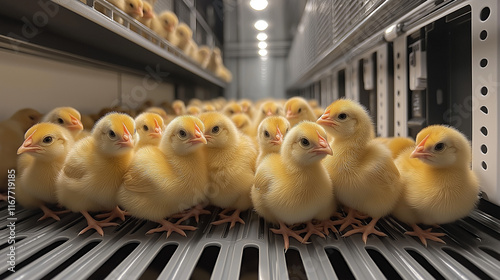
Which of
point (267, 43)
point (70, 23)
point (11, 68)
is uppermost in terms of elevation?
point (267, 43)

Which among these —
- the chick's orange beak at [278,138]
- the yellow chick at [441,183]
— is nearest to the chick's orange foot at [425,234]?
the yellow chick at [441,183]

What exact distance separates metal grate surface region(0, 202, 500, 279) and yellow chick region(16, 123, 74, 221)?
10cm

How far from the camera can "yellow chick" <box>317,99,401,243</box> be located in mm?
895

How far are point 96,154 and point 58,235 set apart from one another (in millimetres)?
276

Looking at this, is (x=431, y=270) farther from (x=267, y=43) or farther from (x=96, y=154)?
(x=267, y=43)

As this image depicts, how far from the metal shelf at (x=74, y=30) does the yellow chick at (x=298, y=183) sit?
863 mm

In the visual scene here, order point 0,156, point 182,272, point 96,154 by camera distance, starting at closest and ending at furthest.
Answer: point 182,272 → point 96,154 → point 0,156

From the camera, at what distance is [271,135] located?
40.6 inches

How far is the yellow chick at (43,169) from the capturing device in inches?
38.7

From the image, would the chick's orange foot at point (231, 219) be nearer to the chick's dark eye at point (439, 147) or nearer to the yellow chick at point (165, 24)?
the chick's dark eye at point (439, 147)

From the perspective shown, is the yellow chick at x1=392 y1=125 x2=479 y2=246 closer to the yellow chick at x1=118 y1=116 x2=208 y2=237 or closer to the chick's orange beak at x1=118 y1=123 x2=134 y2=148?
the yellow chick at x1=118 y1=116 x2=208 y2=237

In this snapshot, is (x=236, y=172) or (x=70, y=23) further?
(x=70, y=23)

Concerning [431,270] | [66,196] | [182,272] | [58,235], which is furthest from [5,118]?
[431,270]

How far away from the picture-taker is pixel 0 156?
118 centimetres
